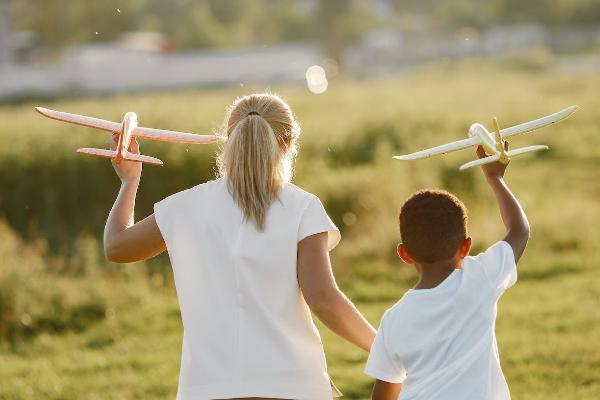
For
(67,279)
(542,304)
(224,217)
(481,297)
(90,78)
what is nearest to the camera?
(481,297)

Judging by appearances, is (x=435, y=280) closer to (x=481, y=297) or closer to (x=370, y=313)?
(x=481, y=297)

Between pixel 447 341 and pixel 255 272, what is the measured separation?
64cm

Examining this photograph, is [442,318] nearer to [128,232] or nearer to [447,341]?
[447,341]

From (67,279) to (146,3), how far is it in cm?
7647

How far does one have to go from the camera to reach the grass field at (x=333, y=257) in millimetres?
7551

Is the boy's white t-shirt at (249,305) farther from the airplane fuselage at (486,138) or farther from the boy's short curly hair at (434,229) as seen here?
the airplane fuselage at (486,138)

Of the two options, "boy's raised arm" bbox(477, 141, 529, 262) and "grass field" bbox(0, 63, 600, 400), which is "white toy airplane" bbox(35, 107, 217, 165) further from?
"grass field" bbox(0, 63, 600, 400)

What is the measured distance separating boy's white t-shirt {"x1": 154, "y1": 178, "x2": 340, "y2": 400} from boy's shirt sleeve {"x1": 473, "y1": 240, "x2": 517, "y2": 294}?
499mm

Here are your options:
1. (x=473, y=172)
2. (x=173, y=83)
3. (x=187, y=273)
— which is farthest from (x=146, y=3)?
(x=187, y=273)

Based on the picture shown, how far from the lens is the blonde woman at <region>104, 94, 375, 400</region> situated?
3322 mm

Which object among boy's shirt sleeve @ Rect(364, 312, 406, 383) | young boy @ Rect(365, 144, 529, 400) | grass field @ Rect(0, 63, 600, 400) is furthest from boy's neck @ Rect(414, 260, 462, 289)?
grass field @ Rect(0, 63, 600, 400)

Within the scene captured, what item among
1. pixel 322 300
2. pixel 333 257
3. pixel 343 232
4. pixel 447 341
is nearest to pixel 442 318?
pixel 447 341

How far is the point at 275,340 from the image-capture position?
334 centimetres

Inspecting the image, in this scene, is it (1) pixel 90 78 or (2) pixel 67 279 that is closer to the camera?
(2) pixel 67 279
